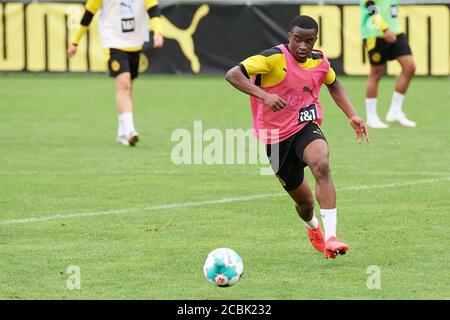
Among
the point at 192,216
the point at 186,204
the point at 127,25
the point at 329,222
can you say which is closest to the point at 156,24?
the point at 127,25

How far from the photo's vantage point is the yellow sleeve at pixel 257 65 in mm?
9047

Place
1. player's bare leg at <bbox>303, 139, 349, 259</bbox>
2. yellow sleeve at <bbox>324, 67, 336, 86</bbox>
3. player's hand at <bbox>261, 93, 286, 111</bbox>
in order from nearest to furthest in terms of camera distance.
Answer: player's hand at <bbox>261, 93, 286, 111</bbox>
player's bare leg at <bbox>303, 139, 349, 259</bbox>
yellow sleeve at <bbox>324, 67, 336, 86</bbox>

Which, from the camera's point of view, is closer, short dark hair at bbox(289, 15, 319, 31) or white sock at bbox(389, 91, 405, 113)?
short dark hair at bbox(289, 15, 319, 31)

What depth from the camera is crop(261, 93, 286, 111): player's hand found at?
338 inches

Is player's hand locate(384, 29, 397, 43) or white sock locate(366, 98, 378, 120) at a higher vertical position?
player's hand locate(384, 29, 397, 43)

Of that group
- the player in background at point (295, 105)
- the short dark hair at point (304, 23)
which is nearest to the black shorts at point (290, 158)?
the player in background at point (295, 105)

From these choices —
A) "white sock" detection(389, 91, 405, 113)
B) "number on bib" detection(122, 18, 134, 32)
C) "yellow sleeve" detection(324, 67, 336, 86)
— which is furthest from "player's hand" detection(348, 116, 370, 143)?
"white sock" detection(389, 91, 405, 113)

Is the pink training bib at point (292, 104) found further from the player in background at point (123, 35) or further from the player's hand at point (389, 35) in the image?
the player's hand at point (389, 35)

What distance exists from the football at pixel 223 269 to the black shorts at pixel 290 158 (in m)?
1.58

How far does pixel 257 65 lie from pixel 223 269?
1.98 metres

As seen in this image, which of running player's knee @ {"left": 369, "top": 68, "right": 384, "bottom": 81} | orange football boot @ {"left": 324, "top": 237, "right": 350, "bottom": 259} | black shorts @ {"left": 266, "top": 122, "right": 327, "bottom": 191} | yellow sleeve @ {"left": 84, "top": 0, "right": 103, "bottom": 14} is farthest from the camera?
running player's knee @ {"left": 369, "top": 68, "right": 384, "bottom": 81}

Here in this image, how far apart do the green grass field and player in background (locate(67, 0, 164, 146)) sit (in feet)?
2.59

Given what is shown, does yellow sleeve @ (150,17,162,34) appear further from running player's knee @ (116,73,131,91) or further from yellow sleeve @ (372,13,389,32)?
yellow sleeve @ (372,13,389,32)

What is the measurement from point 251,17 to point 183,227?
17.5m
